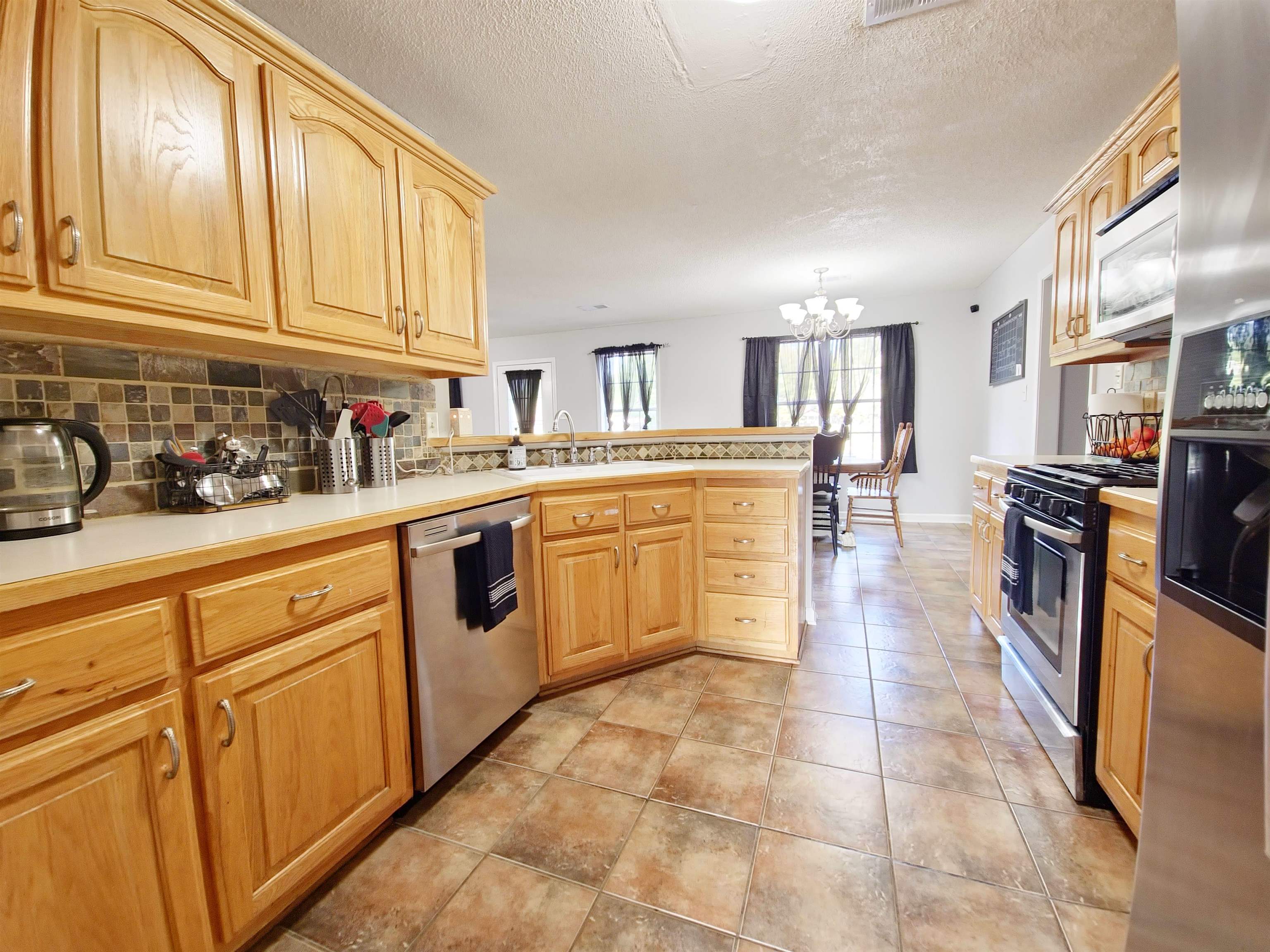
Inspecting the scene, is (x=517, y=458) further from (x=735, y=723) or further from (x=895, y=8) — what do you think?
(x=895, y=8)

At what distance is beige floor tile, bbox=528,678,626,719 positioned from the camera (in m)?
1.88

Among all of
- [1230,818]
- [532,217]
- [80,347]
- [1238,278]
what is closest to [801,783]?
[1230,818]

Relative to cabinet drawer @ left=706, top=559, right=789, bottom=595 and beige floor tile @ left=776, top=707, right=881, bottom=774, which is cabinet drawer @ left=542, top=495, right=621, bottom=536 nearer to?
cabinet drawer @ left=706, top=559, right=789, bottom=595

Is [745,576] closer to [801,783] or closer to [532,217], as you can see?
[801,783]

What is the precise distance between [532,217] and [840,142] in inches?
71.4

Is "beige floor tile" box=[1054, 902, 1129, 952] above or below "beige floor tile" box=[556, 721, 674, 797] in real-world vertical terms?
above

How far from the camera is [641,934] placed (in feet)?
3.38

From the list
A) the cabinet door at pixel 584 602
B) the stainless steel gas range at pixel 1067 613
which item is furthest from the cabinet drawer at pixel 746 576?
the stainless steel gas range at pixel 1067 613

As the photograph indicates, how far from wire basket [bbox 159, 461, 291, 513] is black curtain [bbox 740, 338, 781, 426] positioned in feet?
16.8

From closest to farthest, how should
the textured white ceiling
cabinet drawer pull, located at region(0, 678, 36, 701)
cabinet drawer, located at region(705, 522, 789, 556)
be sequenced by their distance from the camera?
1. cabinet drawer pull, located at region(0, 678, 36, 701)
2. the textured white ceiling
3. cabinet drawer, located at region(705, 522, 789, 556)

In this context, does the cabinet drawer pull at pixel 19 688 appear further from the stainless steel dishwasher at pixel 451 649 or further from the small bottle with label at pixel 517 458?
the small bottle with label at pixel 517 458

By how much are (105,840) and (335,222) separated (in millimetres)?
1472

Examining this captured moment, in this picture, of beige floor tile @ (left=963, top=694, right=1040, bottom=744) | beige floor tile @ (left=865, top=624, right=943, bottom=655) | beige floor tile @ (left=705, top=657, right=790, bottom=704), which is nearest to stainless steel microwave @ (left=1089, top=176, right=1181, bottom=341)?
beige floor tile @ (left=963, top=694, right=1040, bottom=744)

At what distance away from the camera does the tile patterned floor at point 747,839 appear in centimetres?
104
